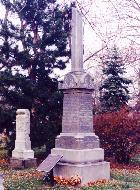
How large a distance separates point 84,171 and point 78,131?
1.34 meters

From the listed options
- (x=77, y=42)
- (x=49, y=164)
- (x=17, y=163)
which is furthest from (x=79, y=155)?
(x=17, y=163)

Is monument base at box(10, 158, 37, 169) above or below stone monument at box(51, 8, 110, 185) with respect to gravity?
below

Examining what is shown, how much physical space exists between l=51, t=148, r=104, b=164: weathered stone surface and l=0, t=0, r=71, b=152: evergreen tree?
6526 mm

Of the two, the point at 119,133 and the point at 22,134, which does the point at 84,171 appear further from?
the point at 119,133

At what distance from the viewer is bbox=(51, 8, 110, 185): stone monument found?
40.9 ft

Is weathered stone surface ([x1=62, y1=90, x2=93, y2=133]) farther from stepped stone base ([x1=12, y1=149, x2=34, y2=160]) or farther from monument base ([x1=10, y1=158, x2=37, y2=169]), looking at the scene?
stepped stone base ([x1=12, y1=149, x2=34, y2=160])

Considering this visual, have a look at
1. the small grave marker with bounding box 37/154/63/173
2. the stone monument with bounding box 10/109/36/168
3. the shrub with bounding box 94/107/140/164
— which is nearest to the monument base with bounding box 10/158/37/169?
the stone monument with bounding box 10/109/36/168

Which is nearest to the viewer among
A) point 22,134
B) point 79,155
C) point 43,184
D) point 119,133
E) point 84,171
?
point 43,184

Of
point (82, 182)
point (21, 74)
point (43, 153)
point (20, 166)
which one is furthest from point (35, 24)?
point (82, 182)

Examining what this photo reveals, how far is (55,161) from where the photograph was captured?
12.4 metres

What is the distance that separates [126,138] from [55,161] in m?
6.83

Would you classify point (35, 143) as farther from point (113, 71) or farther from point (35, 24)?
point (113, 71)

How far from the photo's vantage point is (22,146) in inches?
688

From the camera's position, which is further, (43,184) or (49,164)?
(49,164)
